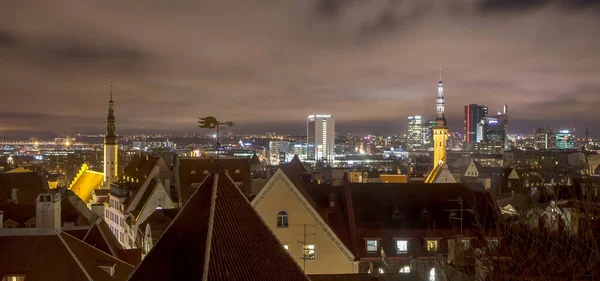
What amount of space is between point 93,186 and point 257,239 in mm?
73082

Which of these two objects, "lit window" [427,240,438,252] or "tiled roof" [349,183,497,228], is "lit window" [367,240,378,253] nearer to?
"tiled roof" [349,183,497,228]

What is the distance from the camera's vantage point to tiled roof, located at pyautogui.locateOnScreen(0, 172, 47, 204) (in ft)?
179

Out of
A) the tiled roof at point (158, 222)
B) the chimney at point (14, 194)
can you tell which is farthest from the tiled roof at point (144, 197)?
the chimney at point (14, 194)

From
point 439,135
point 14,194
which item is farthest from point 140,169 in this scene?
point 439,135

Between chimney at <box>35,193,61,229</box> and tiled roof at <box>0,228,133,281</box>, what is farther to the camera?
chimney at <box>35,193,61,229</box>

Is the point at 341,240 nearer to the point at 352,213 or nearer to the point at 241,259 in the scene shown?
the point at 352,213

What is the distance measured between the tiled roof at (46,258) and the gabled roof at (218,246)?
1251 cm

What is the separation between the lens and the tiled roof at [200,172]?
181 ft

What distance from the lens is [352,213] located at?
101 ft

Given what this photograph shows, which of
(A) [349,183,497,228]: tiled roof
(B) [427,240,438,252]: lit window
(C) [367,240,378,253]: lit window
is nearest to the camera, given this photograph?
(B) [427,240,438,252]: lit window

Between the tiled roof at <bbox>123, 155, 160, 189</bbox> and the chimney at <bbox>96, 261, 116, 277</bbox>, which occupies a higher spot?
the tiled roof at <bbox>123, 155, 160, 189</bbox>

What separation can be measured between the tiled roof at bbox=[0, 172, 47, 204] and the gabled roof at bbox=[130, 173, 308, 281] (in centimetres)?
4611

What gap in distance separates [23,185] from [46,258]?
1523 inches

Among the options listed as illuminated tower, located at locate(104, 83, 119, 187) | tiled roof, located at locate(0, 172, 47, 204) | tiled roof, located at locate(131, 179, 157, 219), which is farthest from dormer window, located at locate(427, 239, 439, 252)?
illuminated tower, located at locate(104, 83, 119, 187)
